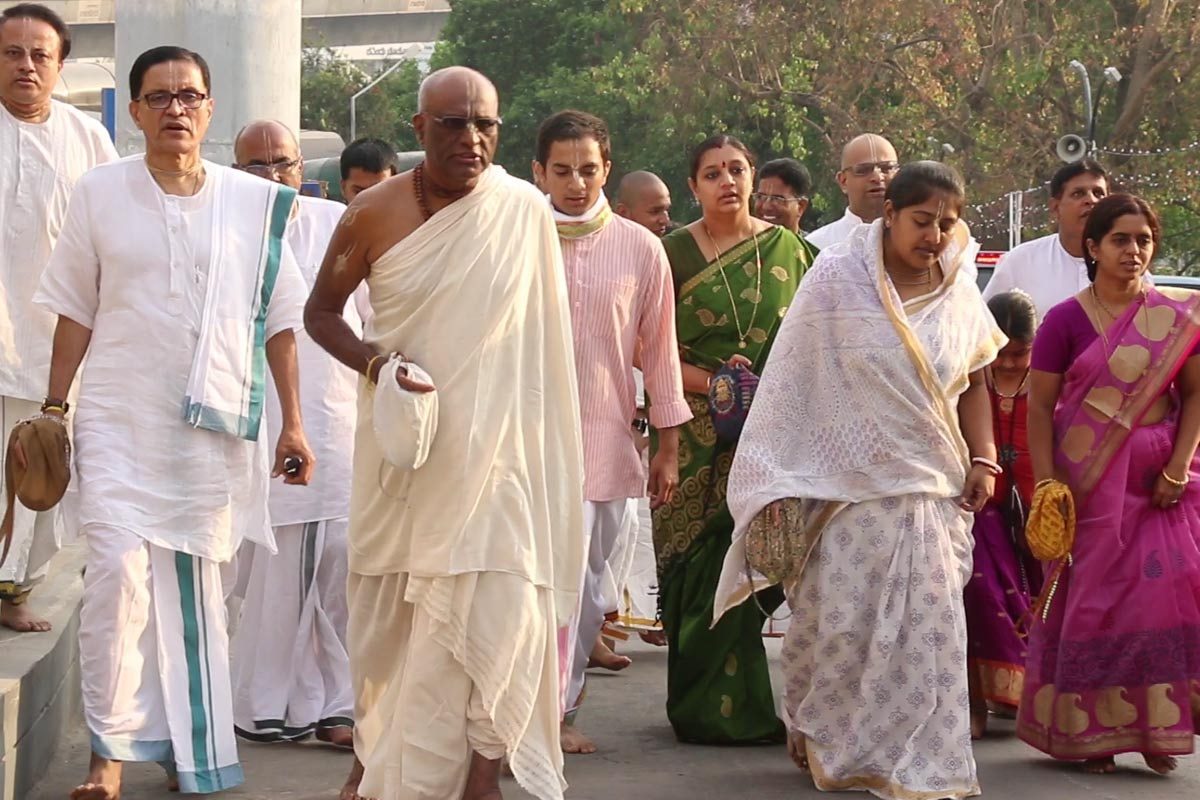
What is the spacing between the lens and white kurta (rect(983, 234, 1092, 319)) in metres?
8.70

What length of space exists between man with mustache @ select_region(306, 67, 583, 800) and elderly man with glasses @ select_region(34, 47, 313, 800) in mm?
609

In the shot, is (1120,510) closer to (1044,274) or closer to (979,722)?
(979,722)

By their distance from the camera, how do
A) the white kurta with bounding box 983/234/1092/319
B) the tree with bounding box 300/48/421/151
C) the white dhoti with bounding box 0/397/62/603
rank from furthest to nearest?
the tree with bounding box 300/48/421/151
the white kurta with bounding box 983/234/1092/319
the white dhoti with bounding box 0/397/62/603

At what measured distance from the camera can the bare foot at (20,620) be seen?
275 inches

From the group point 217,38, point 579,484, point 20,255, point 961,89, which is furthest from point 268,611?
point 961,89

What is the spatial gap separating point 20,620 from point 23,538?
0.32 m

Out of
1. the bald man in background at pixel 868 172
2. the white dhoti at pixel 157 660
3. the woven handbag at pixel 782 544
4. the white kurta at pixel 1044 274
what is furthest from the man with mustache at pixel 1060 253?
the white dhoti at pixel 157 660

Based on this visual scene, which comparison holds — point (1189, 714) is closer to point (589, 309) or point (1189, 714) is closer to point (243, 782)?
point (589, 309)

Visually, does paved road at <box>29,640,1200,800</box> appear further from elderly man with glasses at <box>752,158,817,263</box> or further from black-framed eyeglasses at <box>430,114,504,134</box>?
elderly man with glasses at <box>752,158,817,263</box>

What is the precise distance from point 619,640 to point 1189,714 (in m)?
3.52

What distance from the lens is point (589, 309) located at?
7.01 metres

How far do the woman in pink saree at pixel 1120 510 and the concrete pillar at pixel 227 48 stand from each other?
20.2 ft

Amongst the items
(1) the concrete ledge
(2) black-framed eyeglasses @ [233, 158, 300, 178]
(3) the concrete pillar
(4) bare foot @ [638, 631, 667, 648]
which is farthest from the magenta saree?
(3) the concrete pillar

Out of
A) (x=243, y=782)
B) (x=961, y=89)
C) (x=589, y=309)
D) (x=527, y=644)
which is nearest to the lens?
(x=527, y=644)
